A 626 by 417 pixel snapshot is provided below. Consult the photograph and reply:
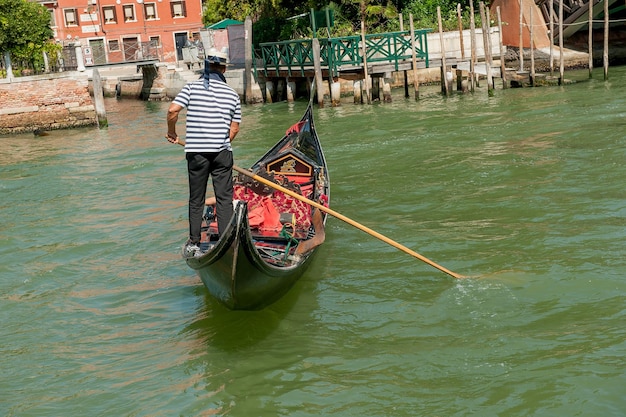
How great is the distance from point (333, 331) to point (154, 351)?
2.78 ft

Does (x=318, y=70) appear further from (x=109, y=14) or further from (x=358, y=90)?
Result: (x=109, y=14)

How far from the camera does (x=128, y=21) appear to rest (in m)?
31.3

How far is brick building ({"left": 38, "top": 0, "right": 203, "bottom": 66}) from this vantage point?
3061cm

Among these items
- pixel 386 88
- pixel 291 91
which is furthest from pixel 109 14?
pixel 386 88

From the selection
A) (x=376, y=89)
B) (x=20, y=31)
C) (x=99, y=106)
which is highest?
(x=20, y=31)

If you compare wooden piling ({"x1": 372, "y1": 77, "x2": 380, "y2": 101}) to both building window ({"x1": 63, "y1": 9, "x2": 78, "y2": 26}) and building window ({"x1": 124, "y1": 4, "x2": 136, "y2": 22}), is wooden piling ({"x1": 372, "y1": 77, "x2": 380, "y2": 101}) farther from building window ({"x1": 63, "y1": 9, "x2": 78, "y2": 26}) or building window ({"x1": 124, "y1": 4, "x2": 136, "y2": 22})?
building window ({"x1": 63, "y1": 9, "x2": 78, "y2": 26})

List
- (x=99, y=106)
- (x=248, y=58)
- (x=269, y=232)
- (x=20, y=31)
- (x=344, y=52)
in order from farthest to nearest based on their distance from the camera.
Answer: (x=248, y=58)
(x=20, y=31)
(x=99, y=106)
(x=344, y=52)
(x=269, y=232)

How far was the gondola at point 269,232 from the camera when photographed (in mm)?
3719

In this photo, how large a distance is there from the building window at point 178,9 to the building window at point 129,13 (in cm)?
137

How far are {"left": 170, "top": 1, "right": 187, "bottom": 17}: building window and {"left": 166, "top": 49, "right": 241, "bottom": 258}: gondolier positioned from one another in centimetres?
2839

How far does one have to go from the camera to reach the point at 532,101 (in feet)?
39.0

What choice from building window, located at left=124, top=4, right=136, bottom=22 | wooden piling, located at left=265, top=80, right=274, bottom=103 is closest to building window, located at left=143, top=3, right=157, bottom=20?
building window, located at left=124, top=4, right=136, bottom=22

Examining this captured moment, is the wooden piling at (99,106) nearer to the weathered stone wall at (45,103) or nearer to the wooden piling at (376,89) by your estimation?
the weathered stone wall at (45,103)

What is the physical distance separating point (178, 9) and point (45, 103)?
18493 mm
